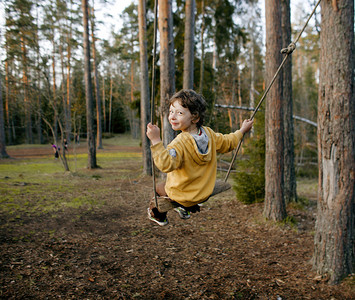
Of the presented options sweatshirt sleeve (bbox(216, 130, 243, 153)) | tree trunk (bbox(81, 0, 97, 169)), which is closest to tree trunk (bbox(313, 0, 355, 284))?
sweatshirt sleeve (bbox(216, 130, 243, 153))

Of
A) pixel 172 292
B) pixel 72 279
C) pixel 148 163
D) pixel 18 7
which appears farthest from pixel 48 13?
pixel 172 292

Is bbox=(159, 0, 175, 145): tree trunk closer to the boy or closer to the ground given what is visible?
the ground

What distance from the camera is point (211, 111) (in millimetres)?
9289

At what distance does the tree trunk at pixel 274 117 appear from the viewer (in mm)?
6164

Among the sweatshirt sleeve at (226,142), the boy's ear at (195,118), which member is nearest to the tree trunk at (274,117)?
the sweatshirt sleeve at (226,142)

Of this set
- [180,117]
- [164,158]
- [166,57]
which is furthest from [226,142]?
[166,57]

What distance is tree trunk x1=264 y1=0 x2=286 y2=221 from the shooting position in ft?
20.2

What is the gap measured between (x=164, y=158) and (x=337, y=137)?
3.19m

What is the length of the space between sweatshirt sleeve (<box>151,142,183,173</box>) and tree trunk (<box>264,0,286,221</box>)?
175 inches

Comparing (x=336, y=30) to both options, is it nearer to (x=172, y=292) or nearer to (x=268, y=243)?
(x=268, y=243)

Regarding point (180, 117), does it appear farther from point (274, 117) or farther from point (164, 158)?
point (274, 117)

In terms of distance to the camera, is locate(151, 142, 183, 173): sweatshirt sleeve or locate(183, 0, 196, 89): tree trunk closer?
locate(151, 142, 183, 173): sweatshirt sleeve

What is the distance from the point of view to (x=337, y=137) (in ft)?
13.6

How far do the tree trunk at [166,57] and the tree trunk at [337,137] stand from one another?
4778mm
